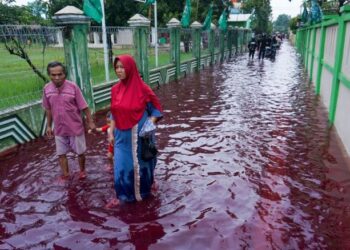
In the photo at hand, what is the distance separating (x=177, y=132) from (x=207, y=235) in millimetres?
3641

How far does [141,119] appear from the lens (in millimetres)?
3744

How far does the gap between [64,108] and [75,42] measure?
3.45 meters

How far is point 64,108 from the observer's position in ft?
14.2

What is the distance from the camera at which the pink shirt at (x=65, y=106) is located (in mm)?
4301

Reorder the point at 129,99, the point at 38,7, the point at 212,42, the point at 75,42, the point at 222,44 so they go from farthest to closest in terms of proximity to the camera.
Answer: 1. the point at 222,44
2. the point at 212,42
3. the point at 38,7
4. the point at 75,42
5. the point at 129,99

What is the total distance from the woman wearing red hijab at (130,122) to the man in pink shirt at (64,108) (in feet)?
2.40

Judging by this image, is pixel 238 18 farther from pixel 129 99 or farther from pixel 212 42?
pixel 129 99

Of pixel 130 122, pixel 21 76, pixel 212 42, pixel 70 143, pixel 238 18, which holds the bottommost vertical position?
pixel 70 143

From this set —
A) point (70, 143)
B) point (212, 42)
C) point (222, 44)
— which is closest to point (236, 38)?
point (222, 44)

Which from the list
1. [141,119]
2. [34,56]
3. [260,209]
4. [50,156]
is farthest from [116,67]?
[34,56]

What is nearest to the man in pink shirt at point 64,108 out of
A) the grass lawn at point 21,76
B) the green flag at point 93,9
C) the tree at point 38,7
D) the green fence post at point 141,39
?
the grass lawn at point 21,76

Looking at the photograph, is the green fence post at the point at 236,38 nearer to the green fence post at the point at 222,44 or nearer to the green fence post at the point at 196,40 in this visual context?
the green fence post at the point at 222,44

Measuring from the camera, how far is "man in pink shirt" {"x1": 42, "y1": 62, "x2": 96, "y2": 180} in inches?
166

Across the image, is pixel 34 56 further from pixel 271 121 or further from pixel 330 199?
pixel 330 199
